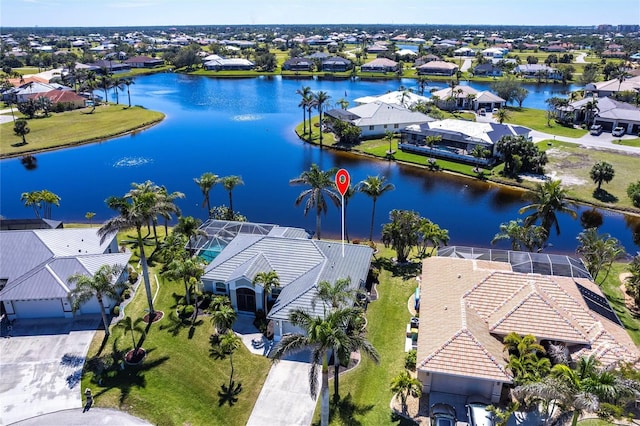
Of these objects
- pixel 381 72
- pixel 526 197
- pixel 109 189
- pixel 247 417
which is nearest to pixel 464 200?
pixel 526 197

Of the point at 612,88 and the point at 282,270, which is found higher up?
the point at 612,88

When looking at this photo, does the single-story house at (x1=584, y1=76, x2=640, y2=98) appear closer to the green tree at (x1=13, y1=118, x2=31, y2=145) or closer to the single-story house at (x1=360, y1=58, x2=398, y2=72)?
the single-story house at (x1=360, y1=58, x2=398, y2=72)

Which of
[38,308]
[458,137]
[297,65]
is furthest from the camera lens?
[297,65]

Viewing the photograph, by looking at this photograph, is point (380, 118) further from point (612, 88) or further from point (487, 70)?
point (487, 70)

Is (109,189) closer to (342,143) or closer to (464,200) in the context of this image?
(342,143)

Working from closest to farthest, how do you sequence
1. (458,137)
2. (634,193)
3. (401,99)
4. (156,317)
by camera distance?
(156,317), (634,193), (458,137), (401,99)

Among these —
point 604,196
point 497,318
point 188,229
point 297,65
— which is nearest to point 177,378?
point 188,229

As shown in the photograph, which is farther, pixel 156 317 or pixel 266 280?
pixel 156 317
